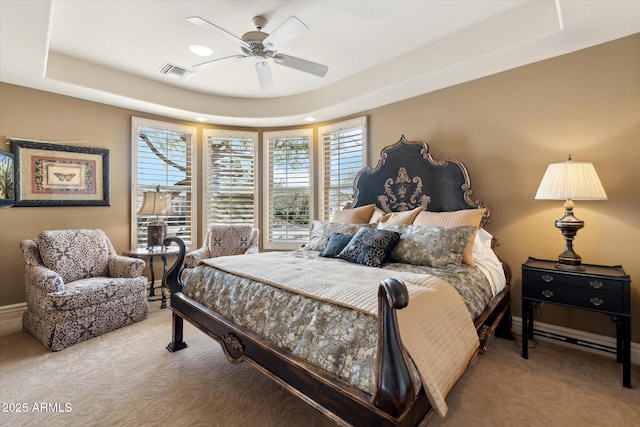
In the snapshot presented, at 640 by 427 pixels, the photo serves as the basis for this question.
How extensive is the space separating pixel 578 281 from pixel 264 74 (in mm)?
3091

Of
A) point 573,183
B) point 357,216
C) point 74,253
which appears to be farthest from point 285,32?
point 74,253

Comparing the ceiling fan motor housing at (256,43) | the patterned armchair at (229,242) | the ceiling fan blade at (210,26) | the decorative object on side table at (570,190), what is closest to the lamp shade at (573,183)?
the decorative object on side table at (570,190)

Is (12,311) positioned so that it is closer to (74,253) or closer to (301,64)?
(74,253)

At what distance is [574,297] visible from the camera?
7.27ft

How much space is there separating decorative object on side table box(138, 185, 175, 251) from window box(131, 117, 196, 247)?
1.31ft

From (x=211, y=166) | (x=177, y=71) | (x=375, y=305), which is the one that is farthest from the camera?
(x=211, y=166)

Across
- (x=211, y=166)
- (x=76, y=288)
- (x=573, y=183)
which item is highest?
(x=211, y=166)

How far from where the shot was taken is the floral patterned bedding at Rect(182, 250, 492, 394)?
126 cm

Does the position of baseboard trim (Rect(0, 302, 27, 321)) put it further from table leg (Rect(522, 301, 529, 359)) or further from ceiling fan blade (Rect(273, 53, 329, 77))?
table leg (Rect(522, 301, 529, 359))

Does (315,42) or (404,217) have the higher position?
(315,42)

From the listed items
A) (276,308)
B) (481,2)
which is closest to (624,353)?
(276,308)

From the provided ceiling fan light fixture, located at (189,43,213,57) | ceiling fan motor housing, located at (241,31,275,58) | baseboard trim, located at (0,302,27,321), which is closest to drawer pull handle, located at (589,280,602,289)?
ceiling fan motor housing, located at (241,31,275,58)

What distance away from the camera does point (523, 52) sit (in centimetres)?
265

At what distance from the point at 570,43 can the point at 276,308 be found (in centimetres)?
316
